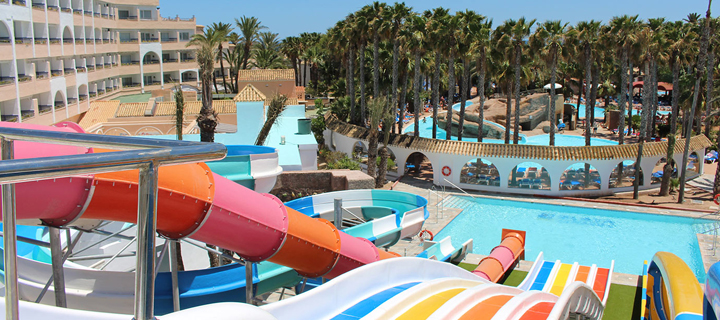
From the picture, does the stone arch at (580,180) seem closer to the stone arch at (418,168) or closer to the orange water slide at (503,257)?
the stone arch at (418,168)

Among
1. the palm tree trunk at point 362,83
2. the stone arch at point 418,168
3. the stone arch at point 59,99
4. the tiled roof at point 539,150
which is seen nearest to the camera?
the tiled roof at point 539,150

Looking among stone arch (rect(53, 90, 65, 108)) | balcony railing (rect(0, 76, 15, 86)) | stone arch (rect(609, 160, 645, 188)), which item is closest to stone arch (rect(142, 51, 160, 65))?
stone arch (rect(53, 90, 65, 108))

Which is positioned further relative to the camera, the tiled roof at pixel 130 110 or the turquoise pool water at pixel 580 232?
the tiled roof at pixel 130 110

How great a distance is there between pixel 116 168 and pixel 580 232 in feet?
79.7

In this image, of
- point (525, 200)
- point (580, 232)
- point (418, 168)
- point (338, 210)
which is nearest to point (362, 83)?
point (418, 168)

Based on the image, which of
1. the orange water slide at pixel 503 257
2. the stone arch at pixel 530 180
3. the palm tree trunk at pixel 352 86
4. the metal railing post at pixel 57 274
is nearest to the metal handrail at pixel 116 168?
the metal railing post at pixel 57 274

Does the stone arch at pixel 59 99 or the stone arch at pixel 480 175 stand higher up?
the stone arch at pixel 59 99

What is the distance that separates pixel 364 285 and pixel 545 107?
4694 centimetres

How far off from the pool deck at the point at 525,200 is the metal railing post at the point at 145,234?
54.4 ft

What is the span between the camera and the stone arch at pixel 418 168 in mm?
33959

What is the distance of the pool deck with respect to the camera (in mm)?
20281

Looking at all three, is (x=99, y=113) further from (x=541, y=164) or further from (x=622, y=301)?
(x=622, y=301)

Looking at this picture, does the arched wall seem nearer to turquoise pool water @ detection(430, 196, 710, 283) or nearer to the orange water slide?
turquoise pool water @ detection(430, 196, 710, 283)

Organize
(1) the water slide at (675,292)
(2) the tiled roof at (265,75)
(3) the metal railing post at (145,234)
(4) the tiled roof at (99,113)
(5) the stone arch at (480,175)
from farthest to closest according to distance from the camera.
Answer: (2) the tiled roof at (265,75)
(4) the tiled roof at (99,113)
(5) the stone arch at (480,175)
(1) the water slide at (675,292)
(3) the metal railing post at (145,234)
